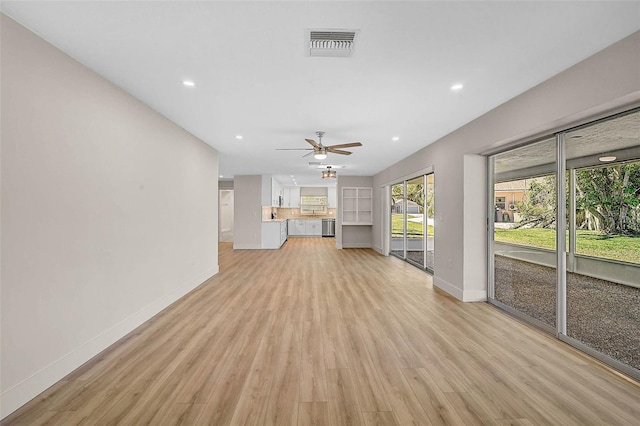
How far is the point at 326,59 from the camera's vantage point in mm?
2240

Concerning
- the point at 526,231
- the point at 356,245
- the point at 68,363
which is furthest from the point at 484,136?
the point at 356,245

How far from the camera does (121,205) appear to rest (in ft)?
9.12

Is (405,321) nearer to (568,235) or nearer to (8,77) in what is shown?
(568,235)

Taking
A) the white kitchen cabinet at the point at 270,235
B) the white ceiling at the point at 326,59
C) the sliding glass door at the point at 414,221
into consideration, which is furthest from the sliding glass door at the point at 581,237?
the white kitchen cabinet at the point at 270,235

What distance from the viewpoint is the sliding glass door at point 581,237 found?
216 centimetres

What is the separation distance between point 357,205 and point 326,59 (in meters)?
7.27

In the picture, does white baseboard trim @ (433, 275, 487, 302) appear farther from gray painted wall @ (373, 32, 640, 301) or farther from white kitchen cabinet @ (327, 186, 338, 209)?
white kitchen cabinet @ (327, 186, 338, 209)

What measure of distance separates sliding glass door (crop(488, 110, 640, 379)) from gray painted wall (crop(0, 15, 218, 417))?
4426 mm

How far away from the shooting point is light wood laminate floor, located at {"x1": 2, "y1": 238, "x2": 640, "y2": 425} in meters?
1.70

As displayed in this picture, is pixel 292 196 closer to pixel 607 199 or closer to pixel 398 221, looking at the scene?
pixel 398 221

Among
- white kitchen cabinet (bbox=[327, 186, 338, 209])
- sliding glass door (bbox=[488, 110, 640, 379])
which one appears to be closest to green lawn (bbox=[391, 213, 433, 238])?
sliding glass door (bbox=[488, 110, 640, 379])

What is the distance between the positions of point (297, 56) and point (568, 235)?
3069 millimetres

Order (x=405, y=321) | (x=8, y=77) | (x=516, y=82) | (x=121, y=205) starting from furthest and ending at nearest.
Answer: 1. (x=405, y=321)
2. (x=121, y=205)
3. (x=516, y=82)
4. (x=8, y=77)

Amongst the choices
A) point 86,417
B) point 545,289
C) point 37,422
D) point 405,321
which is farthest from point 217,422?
point 545,289
